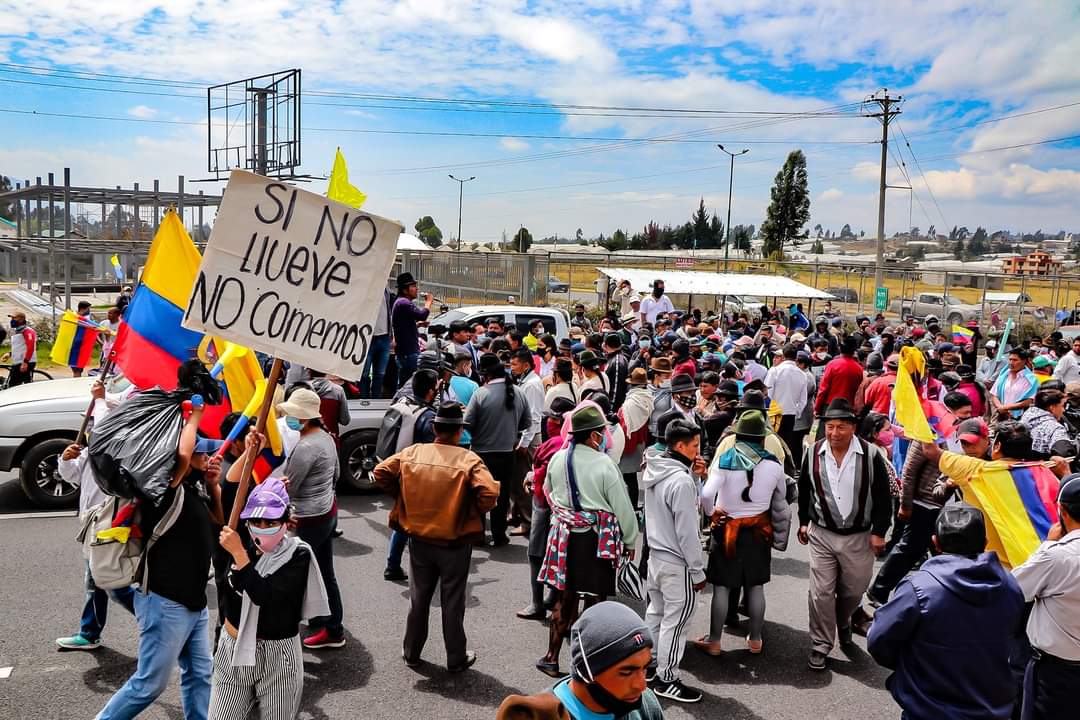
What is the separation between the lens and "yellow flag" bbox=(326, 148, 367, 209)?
13.6 feet

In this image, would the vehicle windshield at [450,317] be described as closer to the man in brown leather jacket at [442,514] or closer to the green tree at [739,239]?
the man in brown leather jacket at [442,514]

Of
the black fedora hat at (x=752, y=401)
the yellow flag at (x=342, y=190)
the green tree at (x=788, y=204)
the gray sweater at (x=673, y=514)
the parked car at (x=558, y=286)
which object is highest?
the green tree at (x=788, y=204)

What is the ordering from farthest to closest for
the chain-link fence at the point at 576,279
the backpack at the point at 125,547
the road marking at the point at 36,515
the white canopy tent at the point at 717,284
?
the chain-link fence at the point at 576,279 → the white canopy tent at the point at 717,284 → the road marking at the point at 36,515 → the backpack at the point at 125,547

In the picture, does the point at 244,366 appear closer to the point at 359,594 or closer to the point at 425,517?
the point at 425,517

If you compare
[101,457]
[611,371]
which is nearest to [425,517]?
[101,457]

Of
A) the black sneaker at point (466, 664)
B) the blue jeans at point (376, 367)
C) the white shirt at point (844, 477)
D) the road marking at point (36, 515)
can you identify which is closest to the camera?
the black sneaker at point (466, 664)

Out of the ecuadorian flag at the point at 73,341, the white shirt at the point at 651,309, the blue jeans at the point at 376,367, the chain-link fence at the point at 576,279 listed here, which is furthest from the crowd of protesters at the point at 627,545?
the chain-link fence at the point at 576,279

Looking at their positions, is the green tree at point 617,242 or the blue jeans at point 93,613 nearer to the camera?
the blue jeans at point 93,613

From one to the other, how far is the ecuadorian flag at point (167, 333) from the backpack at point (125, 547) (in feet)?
3.78

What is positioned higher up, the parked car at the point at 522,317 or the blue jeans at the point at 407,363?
the parked car at the point at 522,317

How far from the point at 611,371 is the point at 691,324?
239 inches

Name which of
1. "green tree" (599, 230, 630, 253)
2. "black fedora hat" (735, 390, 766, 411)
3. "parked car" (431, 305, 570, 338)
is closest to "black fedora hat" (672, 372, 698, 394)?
"black fedora hat" (735, 390, 766, 411)

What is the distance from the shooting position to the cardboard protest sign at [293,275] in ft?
12.6

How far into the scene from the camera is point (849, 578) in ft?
18.9
